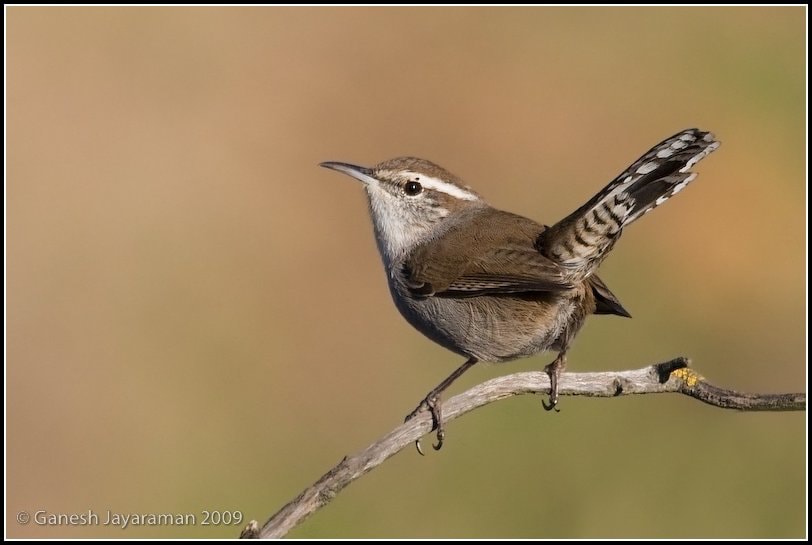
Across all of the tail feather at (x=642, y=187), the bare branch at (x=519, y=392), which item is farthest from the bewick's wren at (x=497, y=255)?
the bare branch at (x=519, y=392)

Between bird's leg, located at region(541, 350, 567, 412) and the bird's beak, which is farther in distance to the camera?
the bird's beak

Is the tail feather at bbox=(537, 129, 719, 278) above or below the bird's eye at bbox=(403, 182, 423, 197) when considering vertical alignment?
above

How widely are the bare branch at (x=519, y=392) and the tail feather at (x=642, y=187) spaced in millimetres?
950

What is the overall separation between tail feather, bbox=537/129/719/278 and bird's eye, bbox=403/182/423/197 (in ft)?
5.90

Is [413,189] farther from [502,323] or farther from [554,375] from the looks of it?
[554,375]

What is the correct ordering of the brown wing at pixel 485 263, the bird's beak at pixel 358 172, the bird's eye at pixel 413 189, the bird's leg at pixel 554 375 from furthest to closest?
the bird's eye at pixel 413 189 → the bird's beak at pixel 358 172 → the brown wing at pixel 485 263 → the bird's leg at pixel 554 375

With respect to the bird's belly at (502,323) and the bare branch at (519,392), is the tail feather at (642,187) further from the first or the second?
the bare branch at (519,392)

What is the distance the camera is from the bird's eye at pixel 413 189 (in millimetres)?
7551

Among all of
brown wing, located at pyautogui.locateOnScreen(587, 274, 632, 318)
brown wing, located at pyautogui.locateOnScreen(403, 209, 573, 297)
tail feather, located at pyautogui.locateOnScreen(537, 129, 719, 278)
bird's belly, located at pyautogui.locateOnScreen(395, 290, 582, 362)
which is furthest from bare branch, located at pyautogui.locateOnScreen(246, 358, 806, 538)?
brown wing, located at pyautogui.locateOnScreen(587, 274, 632, 318)

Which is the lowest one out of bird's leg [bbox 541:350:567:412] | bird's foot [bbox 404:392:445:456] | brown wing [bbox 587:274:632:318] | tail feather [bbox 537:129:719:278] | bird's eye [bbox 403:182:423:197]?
bird's foot [bbox 404:392:445:456]

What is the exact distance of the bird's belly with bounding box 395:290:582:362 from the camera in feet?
21.0

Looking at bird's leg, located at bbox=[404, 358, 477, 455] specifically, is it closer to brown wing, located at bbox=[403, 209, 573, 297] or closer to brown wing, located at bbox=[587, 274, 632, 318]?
brown wing, located at bbox=[403, 209, 573, 297]

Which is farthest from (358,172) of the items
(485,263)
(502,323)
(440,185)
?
(502,323)

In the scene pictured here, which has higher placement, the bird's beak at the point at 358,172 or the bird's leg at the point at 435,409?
the bird's beak at the point at 358,172
